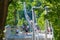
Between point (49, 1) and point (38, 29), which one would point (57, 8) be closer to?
point (49, 1)

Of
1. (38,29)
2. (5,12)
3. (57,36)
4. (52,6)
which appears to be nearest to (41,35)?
(38,29)

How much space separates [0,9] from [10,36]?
730cm

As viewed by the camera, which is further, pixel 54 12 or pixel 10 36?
pixel 10 36

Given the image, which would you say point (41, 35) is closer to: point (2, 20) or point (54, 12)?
point (54, 12)

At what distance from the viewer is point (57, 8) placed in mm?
5242

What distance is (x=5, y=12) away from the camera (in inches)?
99.6

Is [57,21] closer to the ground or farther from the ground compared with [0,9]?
closer to the ground

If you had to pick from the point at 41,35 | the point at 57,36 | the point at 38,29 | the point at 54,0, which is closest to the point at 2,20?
the point at 54,0

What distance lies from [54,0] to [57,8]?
0.78 feet

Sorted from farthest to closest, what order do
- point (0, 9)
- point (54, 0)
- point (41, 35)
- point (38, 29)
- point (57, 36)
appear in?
1. point (38, 29)
2. point (41, 35)
3. point (57, 36)
4. point (54, 0)
5. point (0, 9)

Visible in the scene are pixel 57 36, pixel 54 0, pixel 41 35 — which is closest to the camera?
pixel 54 0

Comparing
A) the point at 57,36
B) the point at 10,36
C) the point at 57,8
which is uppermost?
the point at 57,8

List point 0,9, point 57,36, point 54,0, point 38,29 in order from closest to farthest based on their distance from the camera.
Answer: point 0,9 < point 54,0 < point 57,36 < point 38,29

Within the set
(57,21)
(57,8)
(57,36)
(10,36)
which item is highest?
(57,8)
